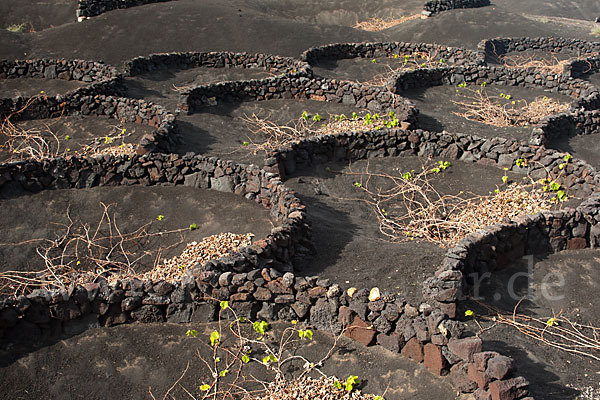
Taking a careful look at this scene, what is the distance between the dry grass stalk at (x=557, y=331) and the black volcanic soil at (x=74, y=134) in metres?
12.1

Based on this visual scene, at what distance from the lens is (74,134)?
1912 centimetres

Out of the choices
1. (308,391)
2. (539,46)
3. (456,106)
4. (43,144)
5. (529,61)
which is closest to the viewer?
(308,391)

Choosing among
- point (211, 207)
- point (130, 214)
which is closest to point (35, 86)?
point (130, 214)

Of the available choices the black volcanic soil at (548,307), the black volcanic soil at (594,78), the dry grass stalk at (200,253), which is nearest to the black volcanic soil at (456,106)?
the black volcanic soil at (594,78)

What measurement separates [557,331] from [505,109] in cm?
1327

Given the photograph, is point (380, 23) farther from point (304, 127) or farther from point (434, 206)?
point (434, 206)

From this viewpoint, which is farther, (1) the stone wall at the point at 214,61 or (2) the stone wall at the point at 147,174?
(1) the stone wall at the point at 214,61

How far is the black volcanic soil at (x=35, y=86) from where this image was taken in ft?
78.2

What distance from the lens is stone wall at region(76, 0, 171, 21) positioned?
33.7m

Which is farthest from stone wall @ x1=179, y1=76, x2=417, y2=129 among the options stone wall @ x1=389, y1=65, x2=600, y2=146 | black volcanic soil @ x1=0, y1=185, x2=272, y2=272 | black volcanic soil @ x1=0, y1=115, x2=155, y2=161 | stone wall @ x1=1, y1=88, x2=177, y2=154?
black volcanic soil @ x1=0, y1=185, x2=272, y2=272

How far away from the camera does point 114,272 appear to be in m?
12.2

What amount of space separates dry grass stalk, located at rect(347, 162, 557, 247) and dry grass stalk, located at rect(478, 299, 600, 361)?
246cm

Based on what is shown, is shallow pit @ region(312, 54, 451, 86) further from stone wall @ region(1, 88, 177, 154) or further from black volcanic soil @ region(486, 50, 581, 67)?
stone wall @ region(1, 88, 177, 154)

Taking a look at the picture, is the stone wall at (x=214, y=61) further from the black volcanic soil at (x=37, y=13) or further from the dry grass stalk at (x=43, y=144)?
the black volcanic soil at (x=37, y=13)
